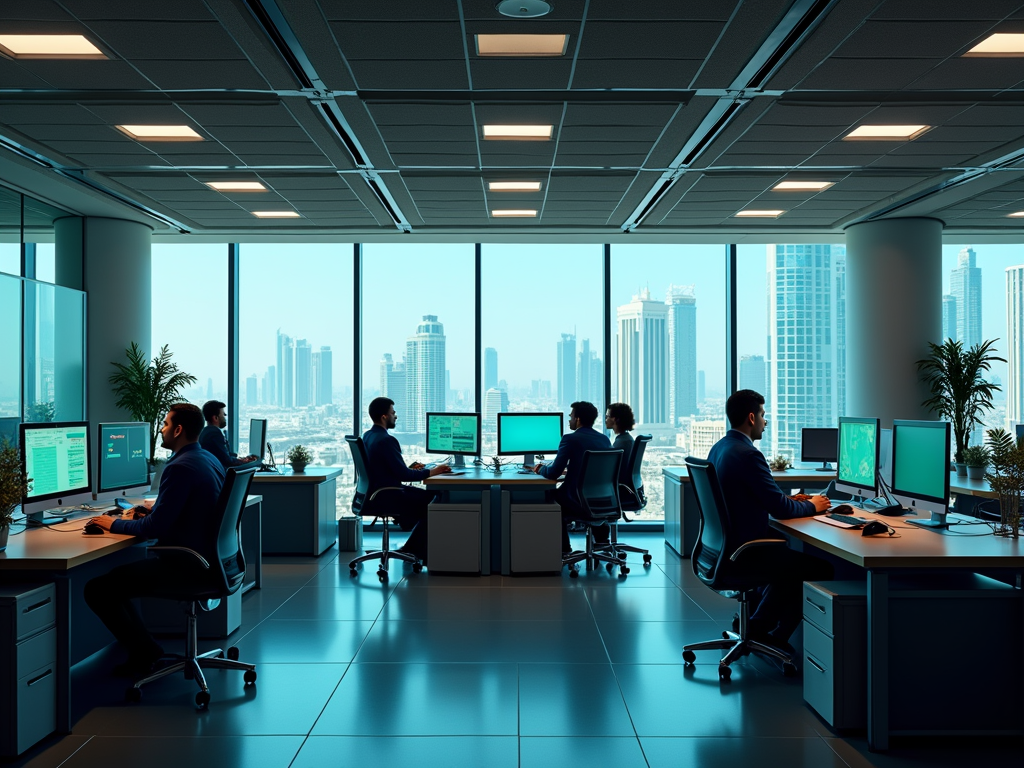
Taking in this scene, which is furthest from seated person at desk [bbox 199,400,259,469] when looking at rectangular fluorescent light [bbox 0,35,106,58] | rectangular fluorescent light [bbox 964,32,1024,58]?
rectangular fluorescent light [bbox 964,32,1024,58]

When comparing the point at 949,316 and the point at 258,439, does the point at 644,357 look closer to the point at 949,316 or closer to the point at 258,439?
the point at 949,316

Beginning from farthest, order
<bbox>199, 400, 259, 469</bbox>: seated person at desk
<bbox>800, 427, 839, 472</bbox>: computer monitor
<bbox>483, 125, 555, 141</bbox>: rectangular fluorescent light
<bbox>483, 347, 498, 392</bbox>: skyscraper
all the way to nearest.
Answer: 1. <bbox>483, 347, 498, 392</bbox>: skyscraper
2. <bbox>800, 427, 839, 472</bbox>: computer monitor
3. <bbox>199, 400, 259, 469</bbox>: seated person at desk
4. <bbox>483, 125, 555, 141</bbox>: rectangular fluorescent light

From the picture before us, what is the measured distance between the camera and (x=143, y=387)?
8219mm

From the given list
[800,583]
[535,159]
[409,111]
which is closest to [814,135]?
[535,159]

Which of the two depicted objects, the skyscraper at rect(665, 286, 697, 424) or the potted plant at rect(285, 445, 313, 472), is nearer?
the potted plant at rect(285, 445, 313, 472)

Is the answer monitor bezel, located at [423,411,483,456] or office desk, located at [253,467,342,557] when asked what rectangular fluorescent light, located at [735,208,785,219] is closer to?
monitor bezel, located at [423,411,483,456]

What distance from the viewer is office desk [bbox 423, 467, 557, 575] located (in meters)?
6.45

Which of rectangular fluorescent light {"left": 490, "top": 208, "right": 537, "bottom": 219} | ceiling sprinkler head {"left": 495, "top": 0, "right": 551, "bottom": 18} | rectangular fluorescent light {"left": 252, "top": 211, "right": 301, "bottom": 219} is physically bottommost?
rectangular fluorescent light {"left": 252, "top": 211, "right": 301, "bottom": 219}

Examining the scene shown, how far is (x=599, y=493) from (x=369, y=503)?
198 centimetres

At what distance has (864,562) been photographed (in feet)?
10.5

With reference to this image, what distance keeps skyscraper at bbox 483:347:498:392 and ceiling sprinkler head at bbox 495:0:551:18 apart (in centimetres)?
558

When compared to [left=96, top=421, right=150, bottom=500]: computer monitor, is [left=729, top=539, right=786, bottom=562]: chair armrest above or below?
below

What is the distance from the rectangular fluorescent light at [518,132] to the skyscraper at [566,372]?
12.7 ft

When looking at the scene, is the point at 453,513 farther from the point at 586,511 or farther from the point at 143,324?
the point at 143,324
